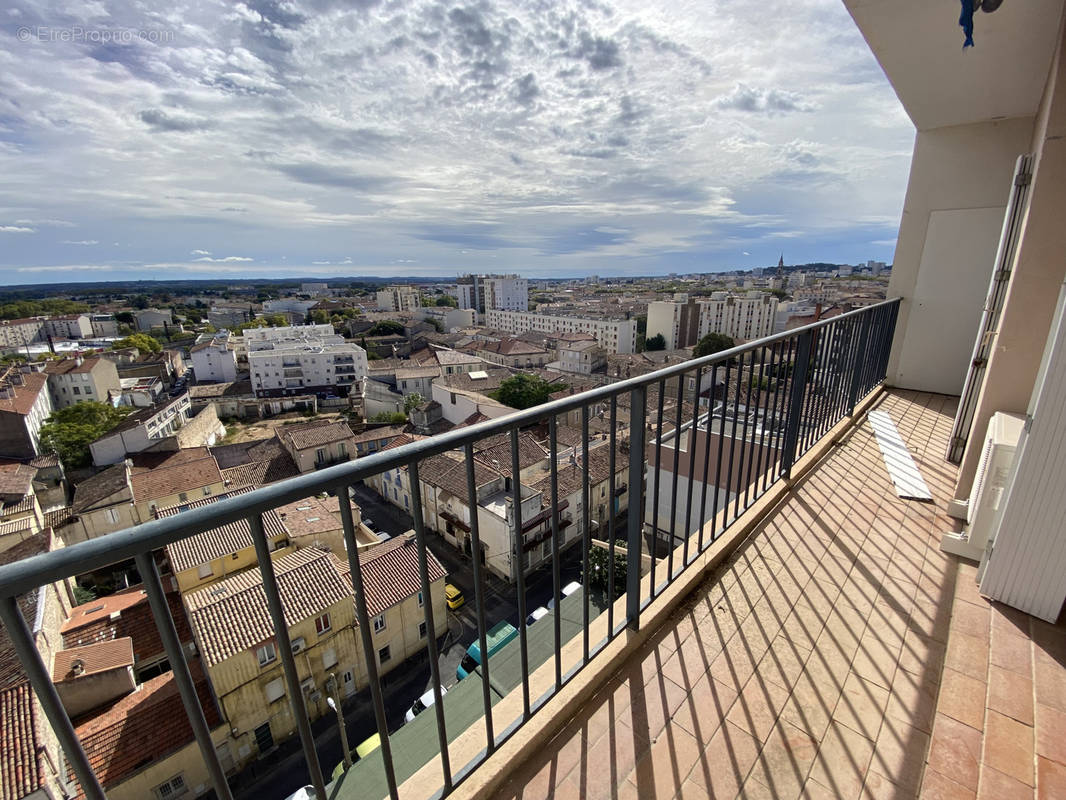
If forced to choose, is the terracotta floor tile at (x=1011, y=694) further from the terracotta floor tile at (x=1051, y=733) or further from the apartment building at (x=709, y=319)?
the apartment building at (x=709, y=319)

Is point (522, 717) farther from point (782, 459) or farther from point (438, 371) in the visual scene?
point (438, 371)

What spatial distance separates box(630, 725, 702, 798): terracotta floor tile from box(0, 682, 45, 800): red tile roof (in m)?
7.69

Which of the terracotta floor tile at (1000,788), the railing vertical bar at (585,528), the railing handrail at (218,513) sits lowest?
the terracotta floor tile at (1000,788)

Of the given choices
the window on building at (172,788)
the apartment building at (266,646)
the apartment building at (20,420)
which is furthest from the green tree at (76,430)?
the window on building at (172,788)

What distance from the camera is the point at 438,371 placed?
1382 inches

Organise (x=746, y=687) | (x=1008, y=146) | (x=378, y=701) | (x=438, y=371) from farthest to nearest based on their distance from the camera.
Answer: (x=438, y=371) → (x=1008, y=146) → (x=746, y=687) → (x=378, y=701)

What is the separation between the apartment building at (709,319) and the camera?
53.1 m

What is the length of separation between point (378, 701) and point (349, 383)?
41027mm

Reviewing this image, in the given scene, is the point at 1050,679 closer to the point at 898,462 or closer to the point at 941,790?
the point at 941,790

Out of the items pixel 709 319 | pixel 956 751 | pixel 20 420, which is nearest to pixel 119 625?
pixel 956 751

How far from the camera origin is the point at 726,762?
1.57 m

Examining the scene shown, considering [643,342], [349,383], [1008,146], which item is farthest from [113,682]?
[643,342]

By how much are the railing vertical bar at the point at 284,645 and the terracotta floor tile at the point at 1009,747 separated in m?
2.05

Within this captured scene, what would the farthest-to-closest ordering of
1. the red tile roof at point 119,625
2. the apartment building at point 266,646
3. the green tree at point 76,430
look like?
the green tree at point 76,430
the red tile roof at point 119,625
the apartment building at point 266,646
